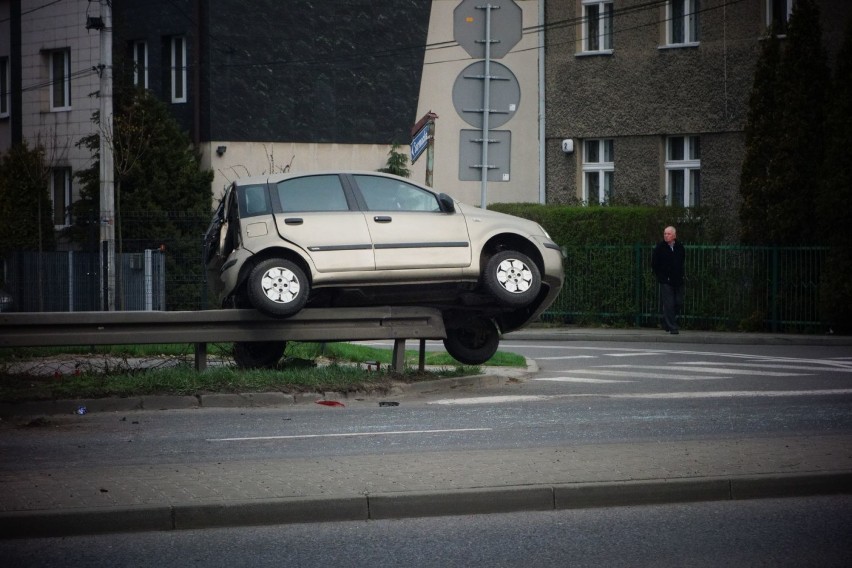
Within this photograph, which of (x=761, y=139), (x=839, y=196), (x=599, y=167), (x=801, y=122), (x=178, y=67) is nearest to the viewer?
(x=839, y=196)

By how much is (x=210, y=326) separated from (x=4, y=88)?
93.6ft

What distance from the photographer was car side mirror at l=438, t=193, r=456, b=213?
1412 centimetres

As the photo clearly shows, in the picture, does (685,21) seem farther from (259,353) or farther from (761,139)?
(259,353)

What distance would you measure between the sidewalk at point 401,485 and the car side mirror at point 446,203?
515 cm

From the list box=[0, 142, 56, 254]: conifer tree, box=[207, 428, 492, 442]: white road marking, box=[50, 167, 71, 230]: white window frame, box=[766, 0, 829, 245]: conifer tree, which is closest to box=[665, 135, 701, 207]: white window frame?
box=[766, 0, 829, 245]: conifer tree

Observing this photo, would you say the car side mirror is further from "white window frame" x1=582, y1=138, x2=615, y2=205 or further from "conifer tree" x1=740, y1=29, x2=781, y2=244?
"white window frame" x1=582, y1=138, x2=615, y2=205

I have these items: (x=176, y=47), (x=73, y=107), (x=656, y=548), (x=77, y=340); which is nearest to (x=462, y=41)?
(x=77, y=340)

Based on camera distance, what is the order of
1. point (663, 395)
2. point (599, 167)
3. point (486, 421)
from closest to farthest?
point (486, 421) < point (663, 395) < point (599, 167)

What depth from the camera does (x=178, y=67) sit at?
33938 millimetres

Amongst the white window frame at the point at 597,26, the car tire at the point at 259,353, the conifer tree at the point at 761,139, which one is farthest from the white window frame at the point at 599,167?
the car tire at the point at 259,353

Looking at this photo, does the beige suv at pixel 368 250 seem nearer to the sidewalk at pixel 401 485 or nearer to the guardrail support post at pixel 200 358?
the guardrail support post at pixel 200 358

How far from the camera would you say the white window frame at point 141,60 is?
3462 cm

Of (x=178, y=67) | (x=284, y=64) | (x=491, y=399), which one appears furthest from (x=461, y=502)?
(x=178, y=67)

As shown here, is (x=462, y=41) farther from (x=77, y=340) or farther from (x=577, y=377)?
(x=77, y=340)
